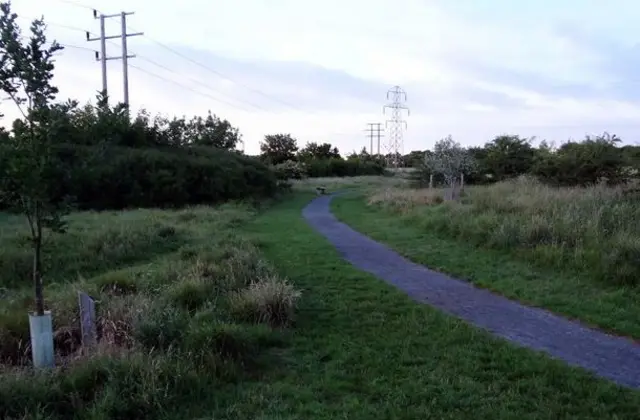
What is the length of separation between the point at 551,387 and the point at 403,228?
13.2m

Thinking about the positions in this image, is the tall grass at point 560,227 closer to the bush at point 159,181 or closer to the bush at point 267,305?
the bush at point 267,305

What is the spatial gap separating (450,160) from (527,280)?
2063 centimetres

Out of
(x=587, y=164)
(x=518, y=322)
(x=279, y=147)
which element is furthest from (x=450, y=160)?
(x=279, y=147)

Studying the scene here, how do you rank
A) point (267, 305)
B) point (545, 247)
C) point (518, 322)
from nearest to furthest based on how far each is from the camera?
point (267, 305) → point (518, 322) → point (545, 247)

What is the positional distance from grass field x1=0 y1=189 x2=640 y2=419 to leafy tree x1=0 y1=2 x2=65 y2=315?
126 centimetres

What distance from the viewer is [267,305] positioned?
7.37 metres

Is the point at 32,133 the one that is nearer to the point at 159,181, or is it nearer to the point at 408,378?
the point at 408,378

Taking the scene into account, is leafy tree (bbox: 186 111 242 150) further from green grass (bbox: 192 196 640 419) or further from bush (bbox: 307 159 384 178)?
green grass (bbox: 192 196 640 419)

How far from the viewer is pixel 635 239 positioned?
976 cm

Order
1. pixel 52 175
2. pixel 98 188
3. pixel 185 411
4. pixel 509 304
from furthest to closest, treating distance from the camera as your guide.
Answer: pixel 98 188
pixel 509 304
pixel 52 175
pixel 185 411

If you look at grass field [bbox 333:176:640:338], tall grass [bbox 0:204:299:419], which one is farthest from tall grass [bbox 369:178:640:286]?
tall grass [bbox 0:204:299:419]

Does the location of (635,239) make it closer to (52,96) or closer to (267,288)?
(267,288)

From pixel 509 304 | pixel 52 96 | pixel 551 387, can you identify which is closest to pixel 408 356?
pixel 551 387

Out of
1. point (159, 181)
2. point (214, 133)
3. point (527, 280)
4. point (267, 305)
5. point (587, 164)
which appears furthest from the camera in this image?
point (214, 133)
